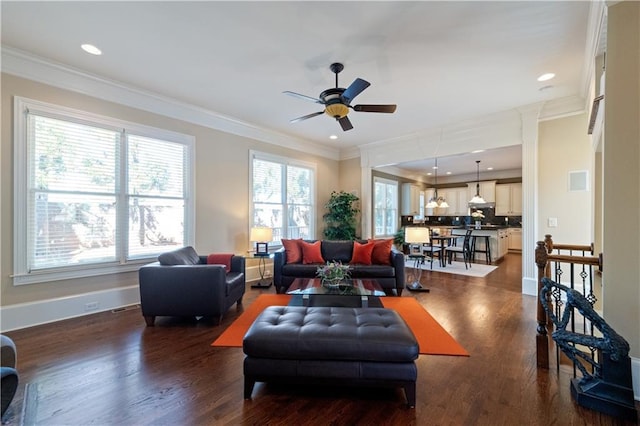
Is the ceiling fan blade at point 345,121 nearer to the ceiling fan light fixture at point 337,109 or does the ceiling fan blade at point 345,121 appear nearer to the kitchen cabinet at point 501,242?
the ceiling fan light fixture at point 337,109

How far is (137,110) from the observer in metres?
3.91

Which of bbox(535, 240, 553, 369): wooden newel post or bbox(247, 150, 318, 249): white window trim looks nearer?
bbox(535, 240, 553, 369): wooden newel post

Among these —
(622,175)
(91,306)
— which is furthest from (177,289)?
(622,175)

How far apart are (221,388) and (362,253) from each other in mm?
3052

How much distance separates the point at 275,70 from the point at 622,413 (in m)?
4.01

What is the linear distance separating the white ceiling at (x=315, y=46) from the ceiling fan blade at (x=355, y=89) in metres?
0.43

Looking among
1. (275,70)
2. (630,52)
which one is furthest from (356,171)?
(630,52)

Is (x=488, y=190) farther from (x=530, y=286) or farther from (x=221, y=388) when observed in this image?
(x=221, y=388)

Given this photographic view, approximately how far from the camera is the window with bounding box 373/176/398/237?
8203mm

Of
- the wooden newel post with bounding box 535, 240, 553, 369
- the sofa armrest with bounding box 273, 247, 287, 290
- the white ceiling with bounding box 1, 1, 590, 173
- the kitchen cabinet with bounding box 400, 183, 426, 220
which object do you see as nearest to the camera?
the wooden newel post with bounding box 535, 240, 553, 369

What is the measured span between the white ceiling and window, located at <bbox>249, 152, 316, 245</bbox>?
161 centimetres

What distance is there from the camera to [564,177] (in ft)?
13.6

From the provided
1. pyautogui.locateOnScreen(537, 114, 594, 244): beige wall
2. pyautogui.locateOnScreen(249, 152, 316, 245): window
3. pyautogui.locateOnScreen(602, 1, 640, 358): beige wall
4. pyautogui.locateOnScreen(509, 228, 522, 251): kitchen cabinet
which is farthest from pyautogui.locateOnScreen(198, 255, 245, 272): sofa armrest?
pyautogui.locateOnScreen(509, 228, 522, 251): kitchen cabinet

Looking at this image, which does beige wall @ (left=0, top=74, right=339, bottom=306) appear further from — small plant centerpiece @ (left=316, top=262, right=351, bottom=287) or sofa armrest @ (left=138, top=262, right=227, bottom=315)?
small plant centerpiece @ (left=316, top=262, right=351, bottom=287)
